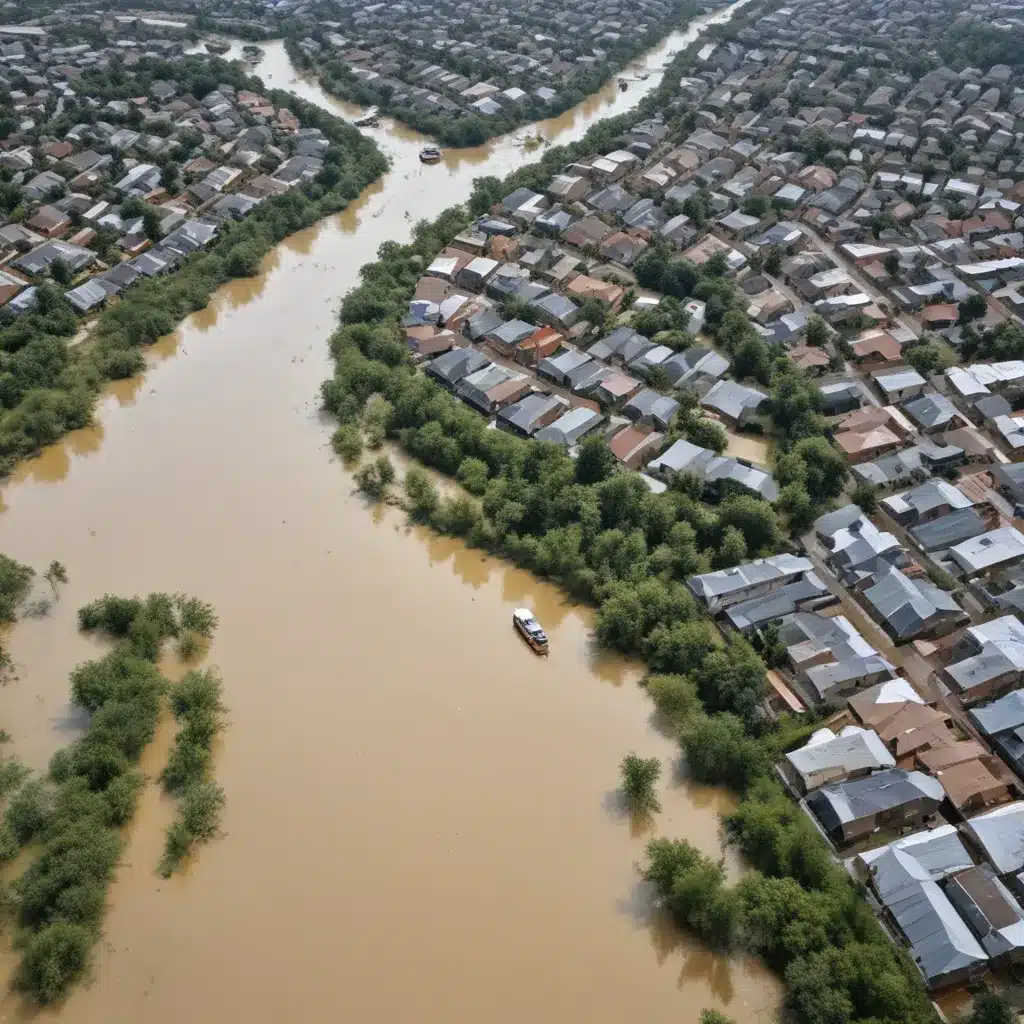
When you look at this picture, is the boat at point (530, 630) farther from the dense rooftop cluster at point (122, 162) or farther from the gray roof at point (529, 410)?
the dense rooftop cluster at point (122, 162)

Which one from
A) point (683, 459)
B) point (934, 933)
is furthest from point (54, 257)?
point (934, 933)

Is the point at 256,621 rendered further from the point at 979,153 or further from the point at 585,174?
the point at 979,153

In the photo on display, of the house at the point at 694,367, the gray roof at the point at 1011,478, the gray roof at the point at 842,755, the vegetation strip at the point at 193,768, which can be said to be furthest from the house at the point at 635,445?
the vegetation strip at the point at 193,768

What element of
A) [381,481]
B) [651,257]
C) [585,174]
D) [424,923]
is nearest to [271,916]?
[424,923]

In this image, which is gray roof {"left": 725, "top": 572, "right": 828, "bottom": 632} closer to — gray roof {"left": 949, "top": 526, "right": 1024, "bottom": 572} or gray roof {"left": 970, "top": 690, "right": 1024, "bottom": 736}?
gray roof {"left": 949, "top": 526, "right": 1024, "bottom": 572}

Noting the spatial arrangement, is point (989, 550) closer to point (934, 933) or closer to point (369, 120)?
point (934, 933)

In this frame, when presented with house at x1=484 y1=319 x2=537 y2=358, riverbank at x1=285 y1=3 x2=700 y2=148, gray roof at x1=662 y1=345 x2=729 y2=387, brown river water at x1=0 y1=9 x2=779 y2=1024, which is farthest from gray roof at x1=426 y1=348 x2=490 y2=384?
riverbank at x1=285 y1=3 x2=700 y2=148
